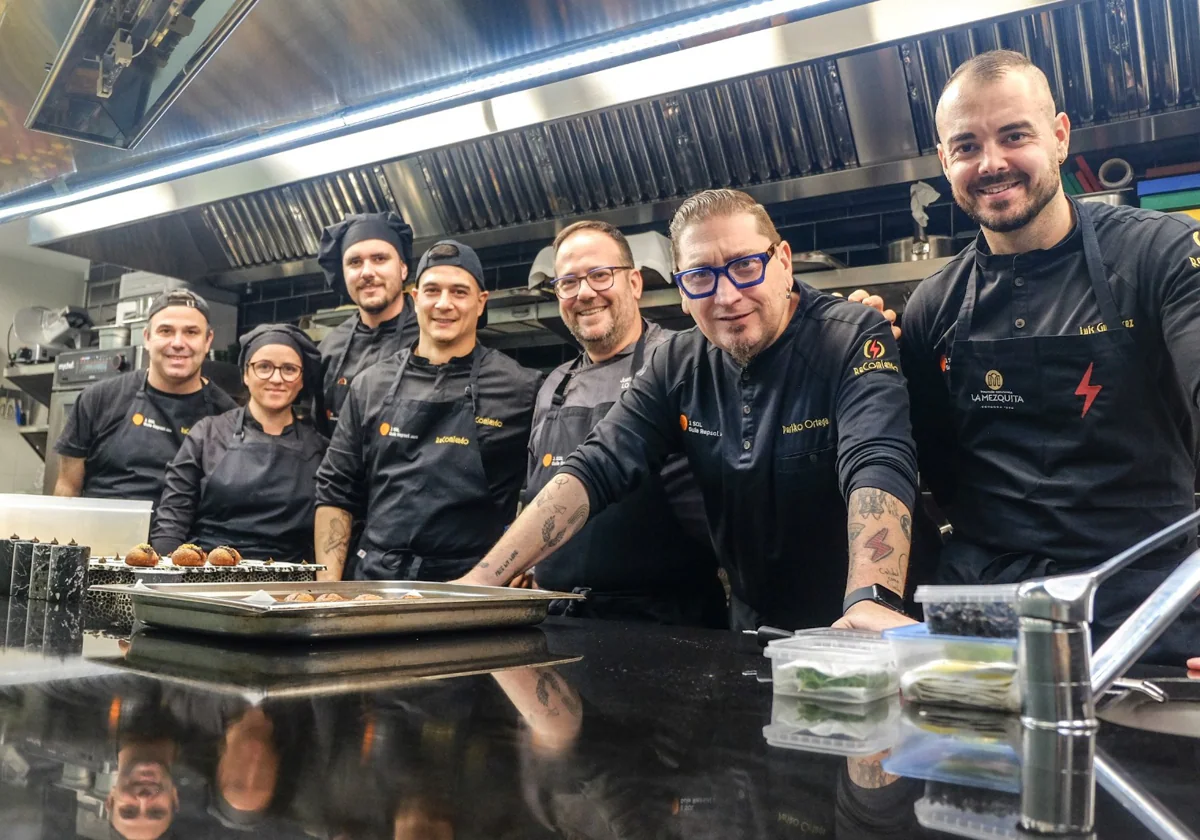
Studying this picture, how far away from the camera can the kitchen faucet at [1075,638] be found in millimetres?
670

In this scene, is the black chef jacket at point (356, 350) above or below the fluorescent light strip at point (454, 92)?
below

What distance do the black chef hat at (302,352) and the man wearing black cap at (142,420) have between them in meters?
0.30

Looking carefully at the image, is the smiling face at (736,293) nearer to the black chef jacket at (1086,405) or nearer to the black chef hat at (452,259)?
the black chef jacket at (1086,405)

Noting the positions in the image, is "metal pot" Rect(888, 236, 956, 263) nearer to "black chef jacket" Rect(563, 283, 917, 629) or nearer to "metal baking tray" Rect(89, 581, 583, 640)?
"black chef jacket" Rect(563, 283, 917, 629)

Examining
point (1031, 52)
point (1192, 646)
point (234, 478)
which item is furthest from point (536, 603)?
point (1031, 52)

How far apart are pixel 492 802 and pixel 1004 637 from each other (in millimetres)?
468

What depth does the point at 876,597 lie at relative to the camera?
4.07 ft

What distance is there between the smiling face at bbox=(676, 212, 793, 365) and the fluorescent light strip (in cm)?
59

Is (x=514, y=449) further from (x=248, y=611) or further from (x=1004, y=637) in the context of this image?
(x=1004, y=637)

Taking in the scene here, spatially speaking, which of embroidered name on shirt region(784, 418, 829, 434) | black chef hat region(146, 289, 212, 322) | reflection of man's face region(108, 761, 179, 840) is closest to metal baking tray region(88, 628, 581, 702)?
reflection of man's face region(108, 761, 179, 840)

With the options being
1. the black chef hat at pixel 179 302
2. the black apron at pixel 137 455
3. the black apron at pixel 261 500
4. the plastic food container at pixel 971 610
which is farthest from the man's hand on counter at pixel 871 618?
the black chef hat at pixel 179 302

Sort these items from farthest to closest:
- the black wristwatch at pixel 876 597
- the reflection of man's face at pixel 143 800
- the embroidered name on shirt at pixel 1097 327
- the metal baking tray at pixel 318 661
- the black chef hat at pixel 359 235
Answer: the black chef hat at pixel 359 235 → the embroidered name on shirt at pixel 1097 327 → the black wristwatch at pixel 876 597 → the metal baking tray at pixel 318 661 → the reflection of man's face at pixel 143 800

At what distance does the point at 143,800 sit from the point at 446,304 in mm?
2092

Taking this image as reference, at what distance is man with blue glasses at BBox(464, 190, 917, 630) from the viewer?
1.68m
